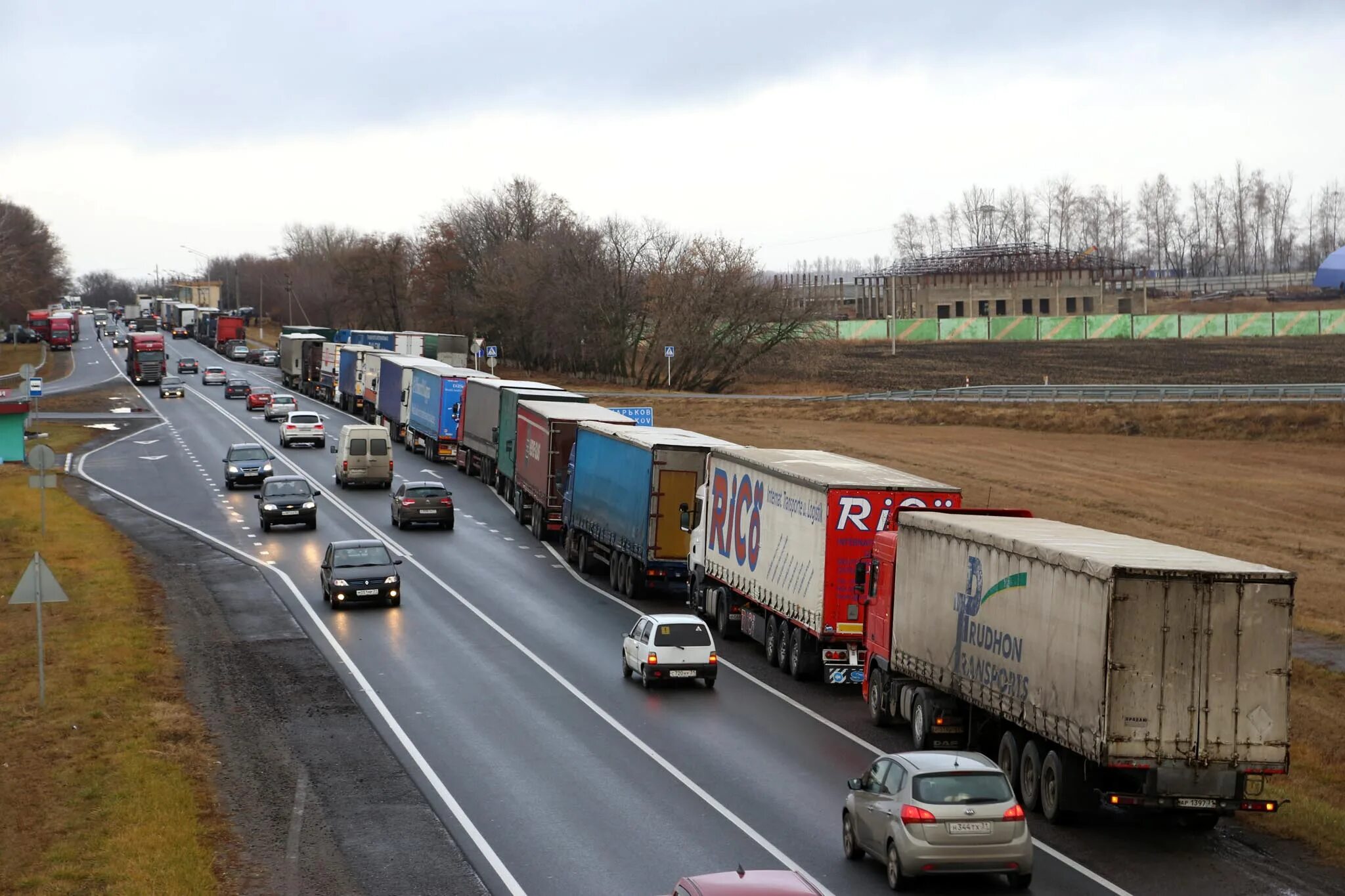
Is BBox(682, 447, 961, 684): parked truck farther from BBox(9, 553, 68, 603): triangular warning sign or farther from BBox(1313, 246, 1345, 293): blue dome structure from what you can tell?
BBox(1313, 246, 1345, 293): blue dome structure

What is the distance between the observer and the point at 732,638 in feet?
104

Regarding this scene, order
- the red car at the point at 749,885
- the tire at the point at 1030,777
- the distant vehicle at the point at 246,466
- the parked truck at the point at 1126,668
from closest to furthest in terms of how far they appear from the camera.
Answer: the red car at the point at 749,885 < the parked truck at the point at 1126,668 < the tire at the point at 1030,777 < the distant vehicle at the point at 246,466

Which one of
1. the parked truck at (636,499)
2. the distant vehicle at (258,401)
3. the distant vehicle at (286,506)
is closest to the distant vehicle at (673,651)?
the parked truck at (636,499)

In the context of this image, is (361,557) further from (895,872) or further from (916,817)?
(916,817)

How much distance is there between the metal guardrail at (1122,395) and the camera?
217 ft

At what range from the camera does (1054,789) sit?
18.2m

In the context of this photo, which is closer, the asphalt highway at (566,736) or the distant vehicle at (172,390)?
the asphalt highway at (566,736)

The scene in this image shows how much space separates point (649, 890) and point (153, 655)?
1617 centimetres

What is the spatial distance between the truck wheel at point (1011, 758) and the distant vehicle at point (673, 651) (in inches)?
303

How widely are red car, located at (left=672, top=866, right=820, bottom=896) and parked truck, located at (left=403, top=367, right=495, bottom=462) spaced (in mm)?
49753

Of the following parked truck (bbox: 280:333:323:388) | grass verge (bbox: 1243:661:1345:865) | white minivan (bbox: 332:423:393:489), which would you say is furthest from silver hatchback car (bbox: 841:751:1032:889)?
parked truck (bbox: 280:333:323:388)

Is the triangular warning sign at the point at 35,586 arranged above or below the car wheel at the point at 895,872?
above

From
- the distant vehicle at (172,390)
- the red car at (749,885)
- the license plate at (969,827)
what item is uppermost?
the distant vehicle at (172,390)

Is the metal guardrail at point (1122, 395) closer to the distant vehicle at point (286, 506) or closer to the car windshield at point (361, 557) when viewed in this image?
the distant vehicle at point (286, 506)
